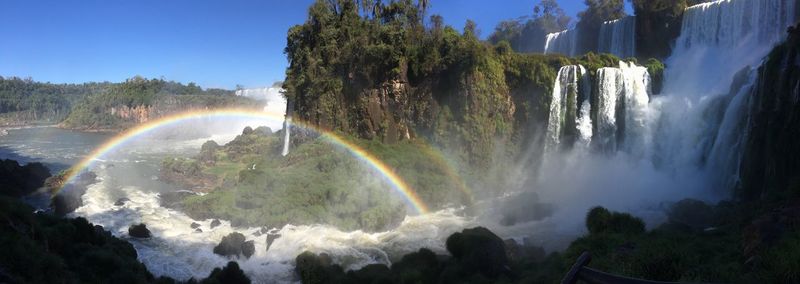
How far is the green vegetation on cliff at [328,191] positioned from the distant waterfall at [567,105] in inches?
312

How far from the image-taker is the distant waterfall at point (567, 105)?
1251 inches

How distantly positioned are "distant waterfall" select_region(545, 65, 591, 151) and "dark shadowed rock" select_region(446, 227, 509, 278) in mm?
16479

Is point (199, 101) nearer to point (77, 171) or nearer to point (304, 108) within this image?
point (77, 171)

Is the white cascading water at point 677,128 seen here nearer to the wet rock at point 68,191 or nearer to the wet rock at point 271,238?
the wet rock at point 271,238

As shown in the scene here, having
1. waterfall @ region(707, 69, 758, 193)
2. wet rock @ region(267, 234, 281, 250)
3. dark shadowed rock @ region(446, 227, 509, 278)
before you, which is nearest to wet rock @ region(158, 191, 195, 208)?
wet rock @ region(267, 234, 281, 250)

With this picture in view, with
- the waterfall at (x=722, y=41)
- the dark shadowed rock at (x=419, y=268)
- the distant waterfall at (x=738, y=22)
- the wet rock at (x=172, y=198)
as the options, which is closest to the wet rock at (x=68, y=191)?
the wet rock at (x=172, y=198)

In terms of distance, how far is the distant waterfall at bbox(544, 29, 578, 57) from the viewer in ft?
163

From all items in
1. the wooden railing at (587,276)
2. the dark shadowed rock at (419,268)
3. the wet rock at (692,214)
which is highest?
the wooden railing at (587,276)

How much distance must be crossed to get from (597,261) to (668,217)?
12.9 metres

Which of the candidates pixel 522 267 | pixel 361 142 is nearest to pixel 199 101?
pixel 361 142

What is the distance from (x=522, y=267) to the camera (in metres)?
16.7

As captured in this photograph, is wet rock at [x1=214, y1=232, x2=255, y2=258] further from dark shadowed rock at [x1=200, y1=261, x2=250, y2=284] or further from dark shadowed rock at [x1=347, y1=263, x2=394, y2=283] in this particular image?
dark shadowed rock at [x1=347, y1=263, x2=394, y2=283]

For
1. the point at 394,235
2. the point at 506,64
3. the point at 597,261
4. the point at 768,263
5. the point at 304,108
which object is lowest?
the point at 394,235

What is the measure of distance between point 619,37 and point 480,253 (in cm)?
3449
